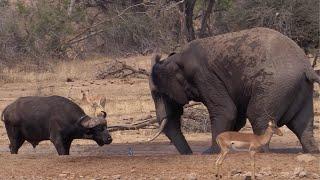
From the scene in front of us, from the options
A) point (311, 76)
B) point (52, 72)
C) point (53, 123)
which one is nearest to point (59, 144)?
point (53, 123)

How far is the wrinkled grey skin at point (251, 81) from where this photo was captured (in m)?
12.4

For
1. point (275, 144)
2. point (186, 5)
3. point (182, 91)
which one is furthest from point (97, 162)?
point (186, 5)

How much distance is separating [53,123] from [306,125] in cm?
491

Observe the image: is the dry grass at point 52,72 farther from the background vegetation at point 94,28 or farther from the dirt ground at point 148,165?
the dirt ground at point 148,165

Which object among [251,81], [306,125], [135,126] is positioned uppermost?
[251,81]

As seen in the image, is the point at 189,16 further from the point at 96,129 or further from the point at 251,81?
the point at 251,81

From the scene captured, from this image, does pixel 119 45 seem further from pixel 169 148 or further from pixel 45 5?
pixel 169 148

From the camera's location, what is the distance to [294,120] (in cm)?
1262

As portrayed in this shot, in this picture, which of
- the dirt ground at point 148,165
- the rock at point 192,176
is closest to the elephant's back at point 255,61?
the dirt ground at point 148,165

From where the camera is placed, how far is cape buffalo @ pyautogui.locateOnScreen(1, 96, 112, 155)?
1516 cm

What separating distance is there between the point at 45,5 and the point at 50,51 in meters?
3.69

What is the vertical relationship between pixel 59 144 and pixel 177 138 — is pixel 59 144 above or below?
below

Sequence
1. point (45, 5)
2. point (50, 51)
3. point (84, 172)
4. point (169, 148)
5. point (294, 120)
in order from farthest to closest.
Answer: point (45, 5), point (50, 51), point (169, 148), point (294, 120), point (84, 172)

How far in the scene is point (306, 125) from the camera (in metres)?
12.6
